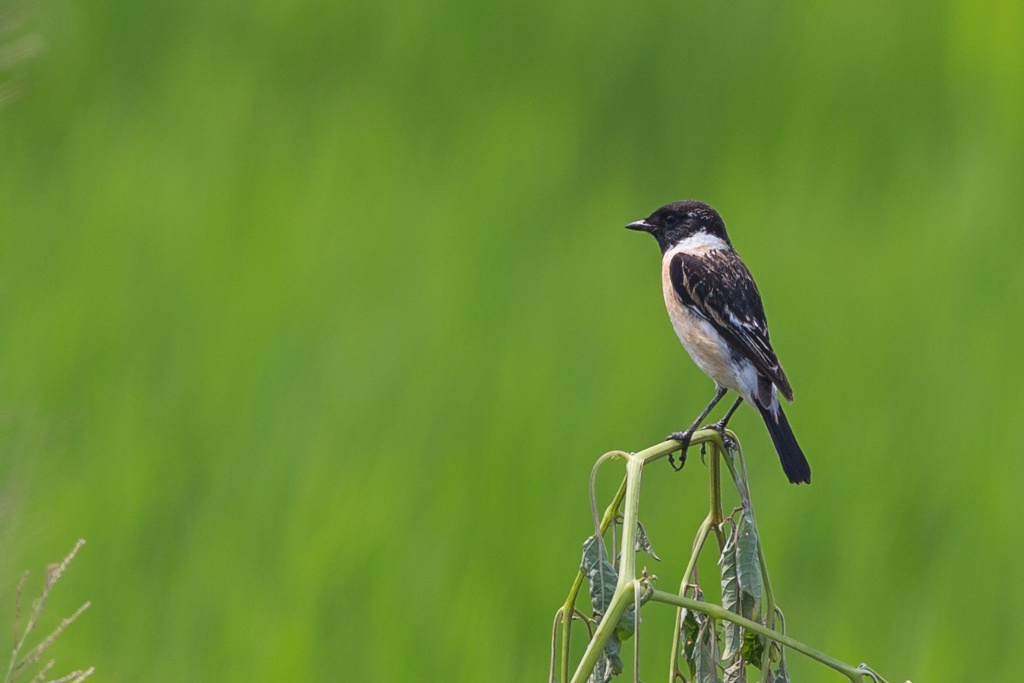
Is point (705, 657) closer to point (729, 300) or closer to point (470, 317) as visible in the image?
point (729, 300)

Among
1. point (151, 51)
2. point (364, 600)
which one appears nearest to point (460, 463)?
point (364, 600)

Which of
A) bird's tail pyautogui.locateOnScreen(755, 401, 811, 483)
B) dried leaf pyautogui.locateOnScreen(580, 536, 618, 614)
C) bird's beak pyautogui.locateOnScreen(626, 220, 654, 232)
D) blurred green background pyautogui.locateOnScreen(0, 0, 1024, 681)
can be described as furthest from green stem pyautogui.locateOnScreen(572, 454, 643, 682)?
blurred green background pyautogui.locateOnScreen(0, 0, 1024, 681)

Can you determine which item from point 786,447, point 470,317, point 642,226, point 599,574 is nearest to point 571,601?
point 599,574

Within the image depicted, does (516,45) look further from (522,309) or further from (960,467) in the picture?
(960,467)

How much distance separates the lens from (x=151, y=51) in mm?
7152

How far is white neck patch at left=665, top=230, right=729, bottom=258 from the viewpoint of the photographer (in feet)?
11.2

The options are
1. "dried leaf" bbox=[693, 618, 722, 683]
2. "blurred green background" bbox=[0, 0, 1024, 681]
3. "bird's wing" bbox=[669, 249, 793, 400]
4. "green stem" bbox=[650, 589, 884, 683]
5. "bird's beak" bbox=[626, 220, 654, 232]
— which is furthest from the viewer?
"blurred green background" bbox=[0, 0, 1024, 681]

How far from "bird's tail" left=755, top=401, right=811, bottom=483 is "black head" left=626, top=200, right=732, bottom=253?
17.9 inches

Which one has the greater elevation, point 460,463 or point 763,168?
point 763,168

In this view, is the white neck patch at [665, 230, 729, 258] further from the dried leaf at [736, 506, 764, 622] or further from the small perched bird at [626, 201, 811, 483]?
the dried leaf at [736, 506, 764, 622]

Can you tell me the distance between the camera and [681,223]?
11.2ft

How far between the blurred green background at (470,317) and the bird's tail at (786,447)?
168 cm

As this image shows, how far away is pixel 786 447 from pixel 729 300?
41 cm

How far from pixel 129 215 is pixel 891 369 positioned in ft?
10.9
